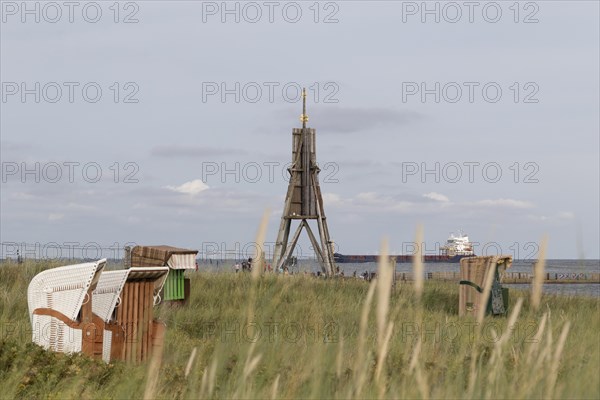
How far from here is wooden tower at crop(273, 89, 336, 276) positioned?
27.0m

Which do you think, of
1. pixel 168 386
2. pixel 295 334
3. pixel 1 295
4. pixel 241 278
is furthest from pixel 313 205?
pixel 168 386

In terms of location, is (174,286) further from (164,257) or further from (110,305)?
(110,305)

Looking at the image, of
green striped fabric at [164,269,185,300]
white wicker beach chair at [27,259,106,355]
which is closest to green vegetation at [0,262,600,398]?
white wicker beach chair at [27,259,106,355]

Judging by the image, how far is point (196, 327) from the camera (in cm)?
1331

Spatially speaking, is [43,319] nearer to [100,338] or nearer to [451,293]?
[100,338]

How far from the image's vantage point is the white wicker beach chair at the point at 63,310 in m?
9.21

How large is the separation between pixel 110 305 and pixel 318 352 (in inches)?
197

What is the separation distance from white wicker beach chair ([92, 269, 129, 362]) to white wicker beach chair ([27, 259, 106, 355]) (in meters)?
0.20

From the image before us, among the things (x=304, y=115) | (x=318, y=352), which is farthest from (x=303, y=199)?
(x=318, y=352)

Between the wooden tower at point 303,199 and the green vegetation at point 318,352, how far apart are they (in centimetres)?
758

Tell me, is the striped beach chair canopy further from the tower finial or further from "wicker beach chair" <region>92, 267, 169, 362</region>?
the tower finial

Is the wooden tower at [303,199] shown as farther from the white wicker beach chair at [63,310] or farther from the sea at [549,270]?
the white wicker beach chair at [63,310]

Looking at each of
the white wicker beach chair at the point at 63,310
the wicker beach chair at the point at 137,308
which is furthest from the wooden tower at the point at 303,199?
the white wicker beach chair at the point at 63,310

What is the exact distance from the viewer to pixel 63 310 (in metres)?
9.32
